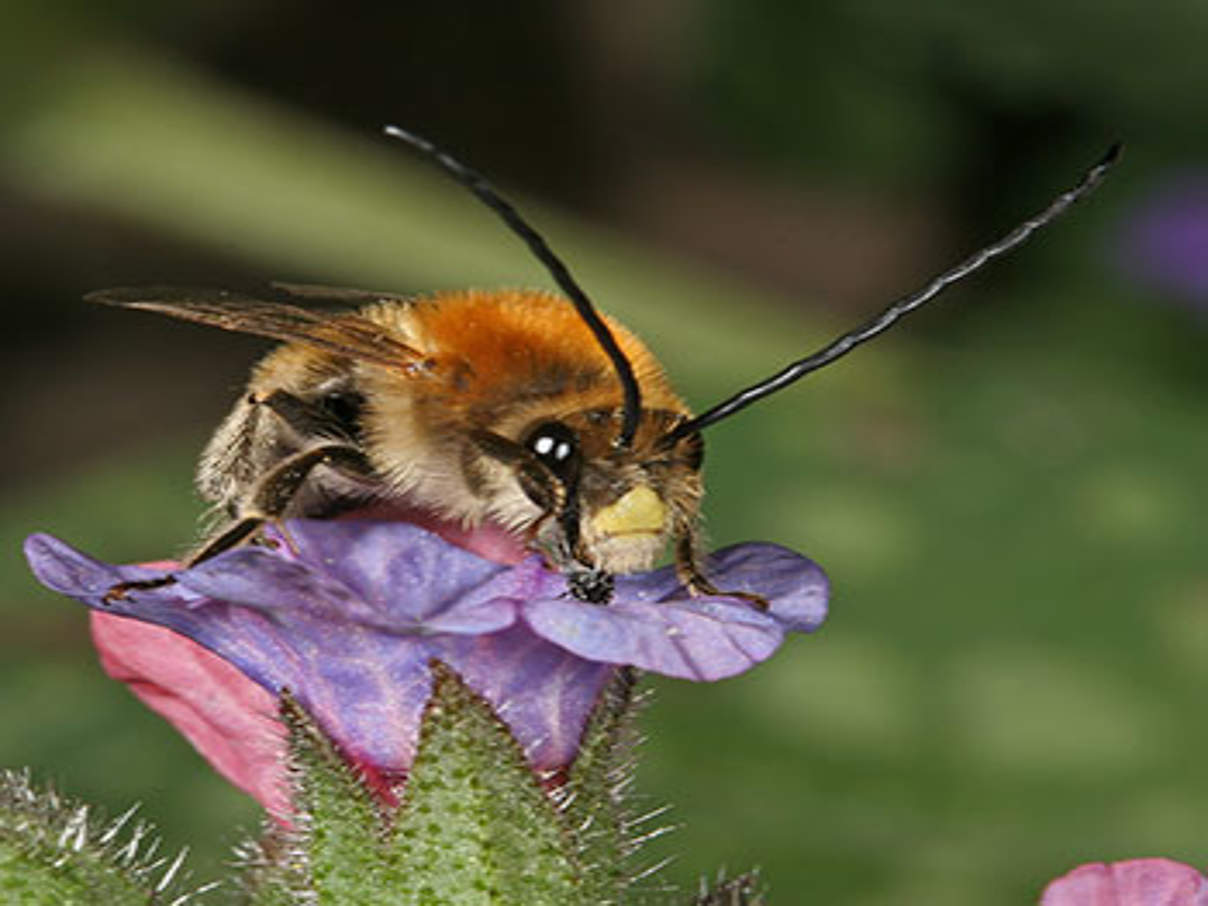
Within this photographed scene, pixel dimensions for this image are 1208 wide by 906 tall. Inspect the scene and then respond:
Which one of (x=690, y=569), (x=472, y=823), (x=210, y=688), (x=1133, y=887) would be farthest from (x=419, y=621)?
(x=1133, y=887)

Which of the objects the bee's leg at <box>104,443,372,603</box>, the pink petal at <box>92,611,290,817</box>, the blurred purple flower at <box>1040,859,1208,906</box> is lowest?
the blurred purple flower at <box>1040,859,1208,906</box>

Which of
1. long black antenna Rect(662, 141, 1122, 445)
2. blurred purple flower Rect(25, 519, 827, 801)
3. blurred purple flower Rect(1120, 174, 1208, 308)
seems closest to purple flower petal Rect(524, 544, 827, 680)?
blurred purple flower Rect(25, 519, 827, 801)

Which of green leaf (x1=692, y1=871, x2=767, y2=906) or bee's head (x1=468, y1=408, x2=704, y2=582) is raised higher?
bee's head (x1=468, y1=408, x2=704, y2=582)

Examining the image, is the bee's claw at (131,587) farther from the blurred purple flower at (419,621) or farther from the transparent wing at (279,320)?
the transparent wing at (279,320)

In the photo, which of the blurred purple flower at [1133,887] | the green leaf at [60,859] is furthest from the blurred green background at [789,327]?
the blurred purple flower at [1133,887]

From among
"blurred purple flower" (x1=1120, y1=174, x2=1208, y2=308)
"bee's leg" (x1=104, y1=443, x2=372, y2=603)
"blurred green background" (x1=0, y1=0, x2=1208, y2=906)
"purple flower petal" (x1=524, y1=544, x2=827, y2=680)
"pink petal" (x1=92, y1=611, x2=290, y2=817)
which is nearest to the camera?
"purple flower petal" (x1=524, y1=544, x2=827, y2=680)

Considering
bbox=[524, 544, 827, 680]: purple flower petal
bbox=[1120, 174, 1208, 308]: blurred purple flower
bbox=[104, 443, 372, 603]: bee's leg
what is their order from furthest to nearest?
bbox=[1120, 174, 1208, 308]: blurred purple flower < bbox=[104, 443, 372, 603]: bee's leg < bbox=[524, 544, 827, 680]: purple flower petal

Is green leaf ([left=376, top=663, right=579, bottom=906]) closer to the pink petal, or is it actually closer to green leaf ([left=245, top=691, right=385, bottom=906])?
green leaf ([left=245, top=691, right=385, bottom=906])

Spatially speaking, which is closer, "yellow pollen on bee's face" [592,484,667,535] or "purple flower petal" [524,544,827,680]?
"purple flower petal" [524,544,827,680]
